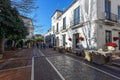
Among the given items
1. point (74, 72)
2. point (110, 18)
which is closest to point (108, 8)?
point (110, 18)

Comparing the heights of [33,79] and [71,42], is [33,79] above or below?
below

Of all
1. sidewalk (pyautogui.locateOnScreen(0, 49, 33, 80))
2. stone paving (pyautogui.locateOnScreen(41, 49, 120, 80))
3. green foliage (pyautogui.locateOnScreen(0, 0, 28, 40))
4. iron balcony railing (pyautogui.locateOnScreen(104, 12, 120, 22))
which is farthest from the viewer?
iron balcony railing (pyautogui.locateOnScreen(104, 12, 120, 22))

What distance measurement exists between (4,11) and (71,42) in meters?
13.1

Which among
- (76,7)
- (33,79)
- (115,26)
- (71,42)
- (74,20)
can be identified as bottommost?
(33,79)

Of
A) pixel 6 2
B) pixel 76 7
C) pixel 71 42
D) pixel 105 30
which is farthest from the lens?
pixel 71 42

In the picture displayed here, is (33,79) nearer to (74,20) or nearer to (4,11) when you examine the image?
→ (4,11)

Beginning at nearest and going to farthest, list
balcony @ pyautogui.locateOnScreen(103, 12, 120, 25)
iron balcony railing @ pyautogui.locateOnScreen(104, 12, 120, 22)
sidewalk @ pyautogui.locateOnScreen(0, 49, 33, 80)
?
sidewalk @ pyautogui.locateOnScreen(0, 49, 33, 80) < balcony @ pyautogui.locateOnScreen(103, 12, 120, 25) < iron balcony railing @ pyautogui.locateOnScreen(104, 12, 120, 22)

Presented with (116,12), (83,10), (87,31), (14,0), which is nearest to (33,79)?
(14,0)

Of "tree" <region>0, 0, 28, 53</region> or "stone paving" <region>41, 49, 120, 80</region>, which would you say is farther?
"tree" <region>0, 0, 28, 53</region>

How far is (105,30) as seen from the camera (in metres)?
18.8

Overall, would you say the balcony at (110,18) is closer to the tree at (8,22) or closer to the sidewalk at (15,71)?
the tree at (8,22)

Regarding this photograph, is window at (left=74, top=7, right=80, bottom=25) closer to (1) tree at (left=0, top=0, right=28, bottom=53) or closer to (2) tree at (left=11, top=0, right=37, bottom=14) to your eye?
(1) tree at (left=0, top=0, right=28, bottom=53)

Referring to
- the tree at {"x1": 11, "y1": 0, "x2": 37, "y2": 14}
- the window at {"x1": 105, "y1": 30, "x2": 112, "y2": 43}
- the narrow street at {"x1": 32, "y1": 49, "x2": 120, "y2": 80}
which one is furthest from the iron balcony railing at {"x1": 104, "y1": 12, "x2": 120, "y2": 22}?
the tree at {"x1": 11, "y1": 0, "x2": 37, "y2": 14}

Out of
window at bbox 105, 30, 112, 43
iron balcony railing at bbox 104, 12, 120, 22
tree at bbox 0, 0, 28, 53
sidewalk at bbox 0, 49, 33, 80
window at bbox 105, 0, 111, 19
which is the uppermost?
window at bbox 105, 0, 111, 19
